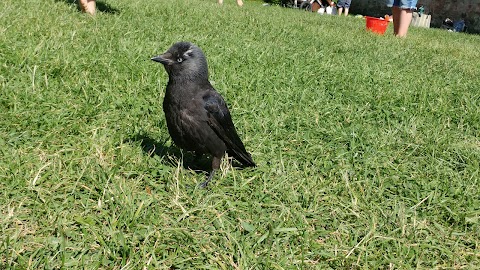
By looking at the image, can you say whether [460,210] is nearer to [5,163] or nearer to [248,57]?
[5,163]

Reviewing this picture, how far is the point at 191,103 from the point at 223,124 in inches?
10.2

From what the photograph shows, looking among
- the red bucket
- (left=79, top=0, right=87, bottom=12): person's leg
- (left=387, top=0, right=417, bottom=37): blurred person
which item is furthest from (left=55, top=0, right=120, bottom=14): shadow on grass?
the red bucket

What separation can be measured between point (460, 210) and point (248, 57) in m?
3.07

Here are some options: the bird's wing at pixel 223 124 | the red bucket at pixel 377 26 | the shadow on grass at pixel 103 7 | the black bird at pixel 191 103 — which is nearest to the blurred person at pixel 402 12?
the red bucket at pixel 377 26

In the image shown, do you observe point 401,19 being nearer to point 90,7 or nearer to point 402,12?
point 402,12

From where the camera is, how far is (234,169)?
3074 mm

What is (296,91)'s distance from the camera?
450cm

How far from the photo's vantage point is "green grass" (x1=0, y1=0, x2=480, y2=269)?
2.23 metres

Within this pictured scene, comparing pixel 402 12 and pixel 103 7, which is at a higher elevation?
pixel 402 12

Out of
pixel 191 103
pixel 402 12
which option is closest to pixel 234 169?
pixel 191 103

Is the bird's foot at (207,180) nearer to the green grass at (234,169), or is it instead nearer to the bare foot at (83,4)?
the green grass at (234,169)

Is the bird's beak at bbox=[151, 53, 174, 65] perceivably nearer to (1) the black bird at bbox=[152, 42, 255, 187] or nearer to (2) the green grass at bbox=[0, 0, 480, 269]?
(1) the black bird at bbox=[152, 42, 255, 187]

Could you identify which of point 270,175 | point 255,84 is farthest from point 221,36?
point 270,175

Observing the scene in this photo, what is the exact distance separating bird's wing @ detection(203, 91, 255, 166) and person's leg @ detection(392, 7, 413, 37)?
7008mm
